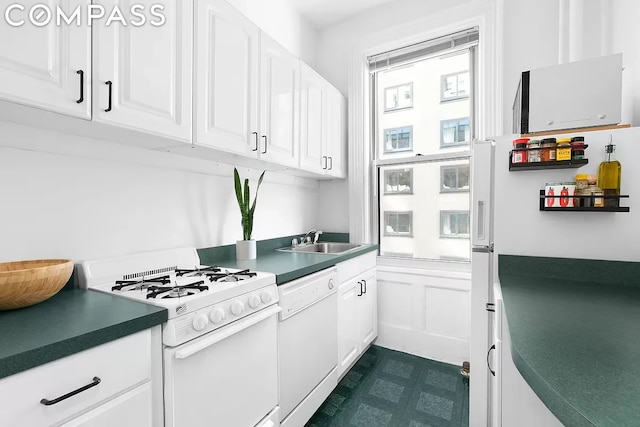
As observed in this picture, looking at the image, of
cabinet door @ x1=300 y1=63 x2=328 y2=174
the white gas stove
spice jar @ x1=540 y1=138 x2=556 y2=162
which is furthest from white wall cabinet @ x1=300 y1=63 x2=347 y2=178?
spice jar @ x1=540 y1=138 x2=556 y2=162

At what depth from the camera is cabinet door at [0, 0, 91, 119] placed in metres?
0.91

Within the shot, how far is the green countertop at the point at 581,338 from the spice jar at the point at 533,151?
497 millimetres

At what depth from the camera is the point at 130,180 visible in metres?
1.54

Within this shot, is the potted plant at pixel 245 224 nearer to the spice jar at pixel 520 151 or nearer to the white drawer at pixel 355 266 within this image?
the white drawer at pixel 355 266

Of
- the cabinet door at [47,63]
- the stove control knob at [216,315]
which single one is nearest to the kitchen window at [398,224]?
the stove control knob at [216,315]

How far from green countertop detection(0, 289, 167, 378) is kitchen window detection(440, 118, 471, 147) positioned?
2501 millimetres

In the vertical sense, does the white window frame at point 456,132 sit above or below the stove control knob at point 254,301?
above

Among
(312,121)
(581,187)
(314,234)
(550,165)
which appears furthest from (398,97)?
(581,187)

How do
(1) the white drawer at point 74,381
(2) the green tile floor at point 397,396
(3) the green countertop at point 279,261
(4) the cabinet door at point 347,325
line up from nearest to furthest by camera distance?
(1) the white drawer at point 74,381
(3) the green countertop at point 279,261
(2) the green tile floor at point 397,396
(4) the cabinet door at point 347,325

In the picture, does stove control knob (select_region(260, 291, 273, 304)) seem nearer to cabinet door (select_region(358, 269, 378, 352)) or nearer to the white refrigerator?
the white refrigerator

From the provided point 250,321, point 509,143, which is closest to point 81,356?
point 250,321

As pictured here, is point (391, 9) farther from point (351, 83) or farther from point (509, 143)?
point (509, 143)

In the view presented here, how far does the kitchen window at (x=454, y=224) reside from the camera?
2561 mm

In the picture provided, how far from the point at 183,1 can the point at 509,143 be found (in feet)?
5.60
